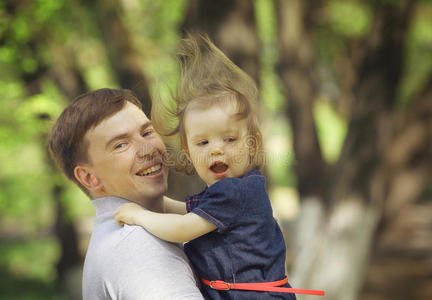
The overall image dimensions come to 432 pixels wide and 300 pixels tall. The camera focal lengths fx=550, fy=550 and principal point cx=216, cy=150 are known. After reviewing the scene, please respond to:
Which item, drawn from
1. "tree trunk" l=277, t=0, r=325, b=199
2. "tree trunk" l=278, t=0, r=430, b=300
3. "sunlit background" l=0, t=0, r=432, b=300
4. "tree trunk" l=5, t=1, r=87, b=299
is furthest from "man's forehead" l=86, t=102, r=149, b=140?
"tree trunk" l=277, t=0, r=325, b=199

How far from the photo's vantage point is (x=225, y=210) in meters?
1.58

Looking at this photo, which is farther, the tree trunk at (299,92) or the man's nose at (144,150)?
the tree trunk at (299,92)

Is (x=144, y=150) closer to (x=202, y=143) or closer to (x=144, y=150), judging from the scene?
(x=144, y=150)

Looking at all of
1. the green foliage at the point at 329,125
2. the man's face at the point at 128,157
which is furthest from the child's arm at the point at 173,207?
the green foliage at the point at 329,125

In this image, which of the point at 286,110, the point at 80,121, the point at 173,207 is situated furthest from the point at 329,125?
the point at 80,121

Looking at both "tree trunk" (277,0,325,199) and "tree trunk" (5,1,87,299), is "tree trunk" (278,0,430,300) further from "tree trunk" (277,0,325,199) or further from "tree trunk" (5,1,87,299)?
"tree trunk" (5,1,87,299)

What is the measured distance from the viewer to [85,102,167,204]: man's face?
1779mm

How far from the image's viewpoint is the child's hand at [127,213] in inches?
65.6

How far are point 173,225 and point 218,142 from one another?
0.28 meters

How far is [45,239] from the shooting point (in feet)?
51.0

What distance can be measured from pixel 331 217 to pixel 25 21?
144 inches

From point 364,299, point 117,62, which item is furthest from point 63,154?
point 364,299

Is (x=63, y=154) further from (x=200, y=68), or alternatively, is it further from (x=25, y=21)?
(x=25, y=21)

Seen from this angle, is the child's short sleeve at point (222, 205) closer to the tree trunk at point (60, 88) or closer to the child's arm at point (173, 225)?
the child's arm at point (173, 225)
